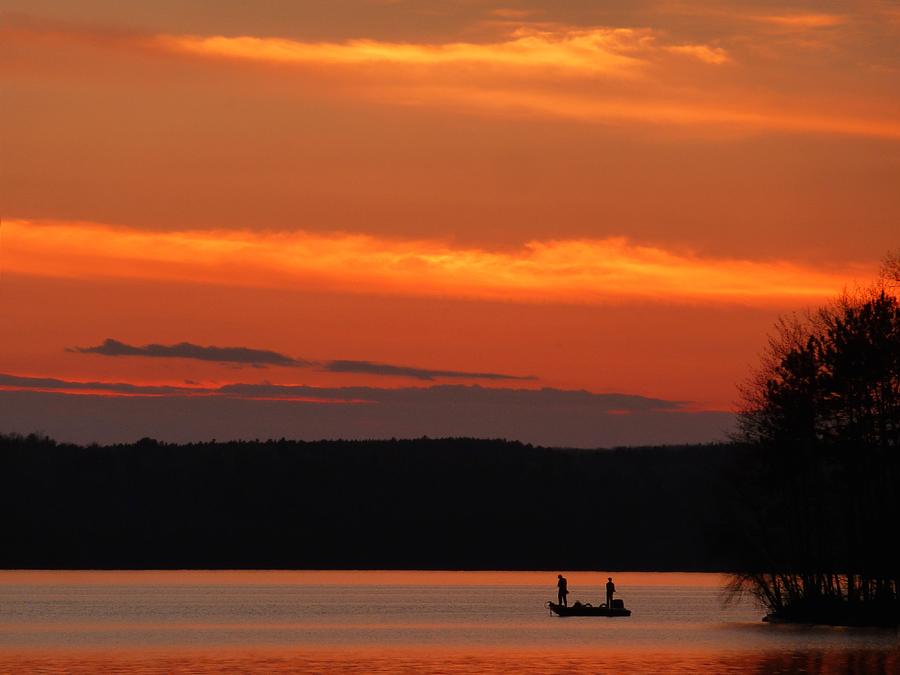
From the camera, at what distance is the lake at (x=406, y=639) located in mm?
61562

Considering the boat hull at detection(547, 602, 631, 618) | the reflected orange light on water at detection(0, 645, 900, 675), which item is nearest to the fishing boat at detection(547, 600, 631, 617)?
the boat hull at detection(547, 602, 631, 618)

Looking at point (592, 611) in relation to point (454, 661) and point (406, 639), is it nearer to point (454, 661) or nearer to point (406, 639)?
point (406, 639)

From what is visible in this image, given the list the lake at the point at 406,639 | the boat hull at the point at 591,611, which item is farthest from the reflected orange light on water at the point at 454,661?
the boat hull at the point at 591,611

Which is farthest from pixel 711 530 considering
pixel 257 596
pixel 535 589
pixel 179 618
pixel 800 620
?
pixel 535 589

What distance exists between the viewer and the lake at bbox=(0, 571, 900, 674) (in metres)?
61.6

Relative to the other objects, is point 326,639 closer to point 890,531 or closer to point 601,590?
point 890,531

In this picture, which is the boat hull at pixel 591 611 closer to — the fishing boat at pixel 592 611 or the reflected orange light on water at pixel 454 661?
the fishing boat at pixel 592 611

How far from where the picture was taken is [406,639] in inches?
3236

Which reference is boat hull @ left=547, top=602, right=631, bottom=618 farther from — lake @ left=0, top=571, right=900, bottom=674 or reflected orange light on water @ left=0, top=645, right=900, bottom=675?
reflected orange light on water @ left=0, top=645, right=900, bottom=675

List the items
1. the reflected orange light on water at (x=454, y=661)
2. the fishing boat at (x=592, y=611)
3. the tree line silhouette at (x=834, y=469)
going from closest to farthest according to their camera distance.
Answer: the reflected orange light on water at (x=454, y=661)
the tree line silhouette at (x=834, y=469)
the fishing boat at (x=592, y=611)

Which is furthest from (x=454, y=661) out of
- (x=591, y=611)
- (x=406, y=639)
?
(x=591, y=611)

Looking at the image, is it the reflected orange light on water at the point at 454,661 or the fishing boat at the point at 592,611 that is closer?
the reflected orange light on water at the point at 454,661

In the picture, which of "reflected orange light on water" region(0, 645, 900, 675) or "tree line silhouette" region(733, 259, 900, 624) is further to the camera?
"tree line silhouette" region(733, 259, 900, 624)

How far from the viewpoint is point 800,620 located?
283 ft
